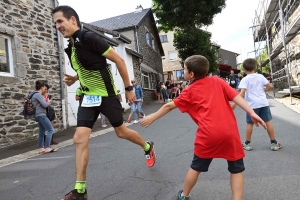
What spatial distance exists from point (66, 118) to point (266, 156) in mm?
7761

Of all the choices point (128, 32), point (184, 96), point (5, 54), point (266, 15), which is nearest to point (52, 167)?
point (184, 96)

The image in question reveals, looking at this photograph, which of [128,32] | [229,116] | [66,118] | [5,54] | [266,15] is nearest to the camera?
[229,116]

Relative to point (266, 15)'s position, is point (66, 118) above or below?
below

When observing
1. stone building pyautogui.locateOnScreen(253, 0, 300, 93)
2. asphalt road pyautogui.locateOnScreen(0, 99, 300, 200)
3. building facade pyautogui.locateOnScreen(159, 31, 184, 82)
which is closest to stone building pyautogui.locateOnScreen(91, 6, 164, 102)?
stone building pyautogui.locateOnScreen(253, 0, 300, 93)

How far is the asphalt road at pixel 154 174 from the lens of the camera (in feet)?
9.50

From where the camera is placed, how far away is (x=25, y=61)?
825 centimetres

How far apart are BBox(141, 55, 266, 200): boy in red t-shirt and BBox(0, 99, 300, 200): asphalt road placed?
527mm

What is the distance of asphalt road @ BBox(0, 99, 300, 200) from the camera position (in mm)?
2895

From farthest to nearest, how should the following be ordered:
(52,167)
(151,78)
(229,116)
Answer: (151,78) < (52,167) < (229,116)

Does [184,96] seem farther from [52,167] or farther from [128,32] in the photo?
[128,32]

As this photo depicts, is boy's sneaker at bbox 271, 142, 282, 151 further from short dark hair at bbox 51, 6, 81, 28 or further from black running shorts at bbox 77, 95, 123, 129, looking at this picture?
short dark hair at bbox 51, 6, 81, 28

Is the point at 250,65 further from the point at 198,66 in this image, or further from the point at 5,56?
the point at 5,56

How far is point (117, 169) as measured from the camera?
13.2 ft

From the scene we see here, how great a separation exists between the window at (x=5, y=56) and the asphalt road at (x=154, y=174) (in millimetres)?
3403
